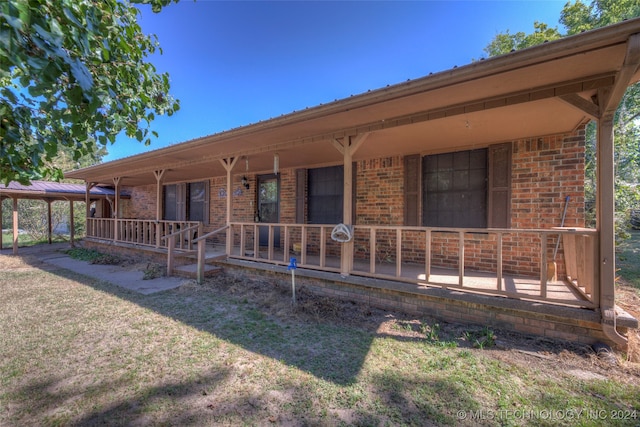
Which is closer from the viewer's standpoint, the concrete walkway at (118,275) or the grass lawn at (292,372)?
the grass lawn at (292,372)

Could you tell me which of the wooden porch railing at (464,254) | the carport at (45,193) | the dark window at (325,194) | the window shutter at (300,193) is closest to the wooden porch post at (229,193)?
the wooden porch railing at (464,254)

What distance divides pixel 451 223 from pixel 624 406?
11.1ft

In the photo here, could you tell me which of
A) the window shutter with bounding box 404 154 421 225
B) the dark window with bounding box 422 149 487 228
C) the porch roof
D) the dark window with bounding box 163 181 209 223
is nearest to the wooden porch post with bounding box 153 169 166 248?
the dark window with bounding box 163 181 209 223

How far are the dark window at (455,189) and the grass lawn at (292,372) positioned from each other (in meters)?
2.30

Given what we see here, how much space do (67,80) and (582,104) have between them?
4.48 m

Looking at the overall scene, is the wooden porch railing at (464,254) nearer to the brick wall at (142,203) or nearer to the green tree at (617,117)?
the green tree at (617,117)

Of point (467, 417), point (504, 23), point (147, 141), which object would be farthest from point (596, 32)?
point (504, 23)

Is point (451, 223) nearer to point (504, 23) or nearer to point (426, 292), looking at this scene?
point (426, 292)

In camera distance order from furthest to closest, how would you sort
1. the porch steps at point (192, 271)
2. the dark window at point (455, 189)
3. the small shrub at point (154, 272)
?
1. the small shrub at point (154, 272)
2. the porch steps at point (192, 271)
3. the dark window at point (455, 189)

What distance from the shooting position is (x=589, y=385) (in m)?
2.40

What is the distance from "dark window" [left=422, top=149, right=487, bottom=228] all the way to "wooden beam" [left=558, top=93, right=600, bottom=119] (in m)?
2.05

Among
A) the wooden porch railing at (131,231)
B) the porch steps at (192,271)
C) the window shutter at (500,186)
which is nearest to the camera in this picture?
the window shutter at (500,186)

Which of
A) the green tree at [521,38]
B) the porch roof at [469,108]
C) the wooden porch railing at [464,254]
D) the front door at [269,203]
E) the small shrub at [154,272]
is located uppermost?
the green tree at [521,38]

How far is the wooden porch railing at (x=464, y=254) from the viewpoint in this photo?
128 inches
